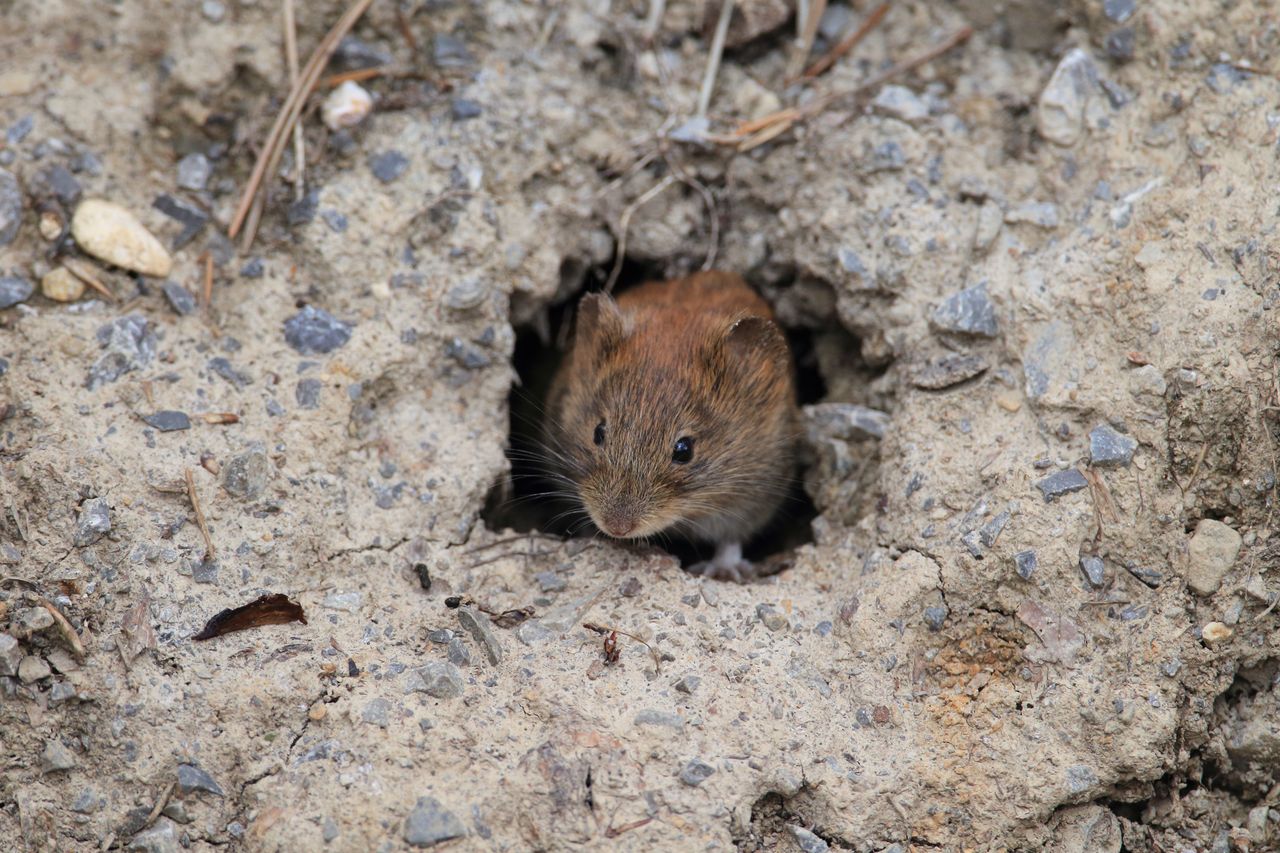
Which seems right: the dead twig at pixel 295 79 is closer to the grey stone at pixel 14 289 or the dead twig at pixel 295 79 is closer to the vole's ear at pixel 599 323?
the grey stone at pixel 14 289

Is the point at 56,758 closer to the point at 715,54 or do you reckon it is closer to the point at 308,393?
the point at 308,393

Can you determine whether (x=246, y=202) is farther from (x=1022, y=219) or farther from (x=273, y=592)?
(x=1022, y=219)

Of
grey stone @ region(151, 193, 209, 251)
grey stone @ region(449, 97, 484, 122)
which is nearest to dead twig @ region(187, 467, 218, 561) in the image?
grey stone @ region(151, 193, 209, 251)

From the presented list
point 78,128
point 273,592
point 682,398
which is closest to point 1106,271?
point 682,398

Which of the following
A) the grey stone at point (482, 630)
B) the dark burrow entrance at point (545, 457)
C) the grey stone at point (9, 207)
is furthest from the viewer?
the dark burrow entrance at point (545, 457)

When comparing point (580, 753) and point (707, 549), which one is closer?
point (580, 753)

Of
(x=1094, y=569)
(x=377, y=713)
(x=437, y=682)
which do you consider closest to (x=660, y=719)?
(x=437, y=682)

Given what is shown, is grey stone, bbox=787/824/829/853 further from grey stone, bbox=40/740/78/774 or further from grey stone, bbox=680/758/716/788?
grey stone, bbox=40/740/78/774

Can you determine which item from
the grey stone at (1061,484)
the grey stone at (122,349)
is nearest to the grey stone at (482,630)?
the grey stone at (122,349)
